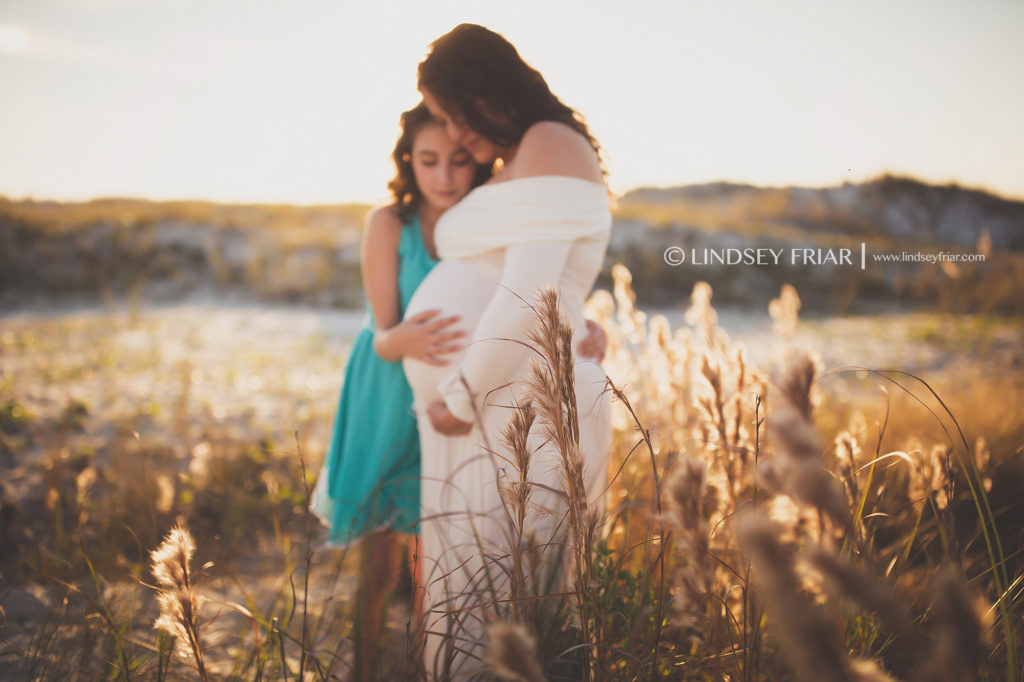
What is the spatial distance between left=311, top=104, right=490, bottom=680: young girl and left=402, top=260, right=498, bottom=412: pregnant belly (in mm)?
147

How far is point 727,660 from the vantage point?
1.29 m

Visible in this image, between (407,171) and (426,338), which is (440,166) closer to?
(407,171)

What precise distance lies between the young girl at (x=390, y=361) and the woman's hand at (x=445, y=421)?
32 centimetres

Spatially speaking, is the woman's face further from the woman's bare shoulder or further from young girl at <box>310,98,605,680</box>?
the woman's bare shoulder

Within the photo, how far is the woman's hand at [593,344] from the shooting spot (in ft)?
7.75

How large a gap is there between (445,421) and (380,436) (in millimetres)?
563

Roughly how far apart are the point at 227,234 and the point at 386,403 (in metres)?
14.6

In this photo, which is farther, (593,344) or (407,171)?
(407,171)

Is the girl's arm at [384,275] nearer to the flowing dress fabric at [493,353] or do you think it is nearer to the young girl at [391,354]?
the young girl at [391,354]

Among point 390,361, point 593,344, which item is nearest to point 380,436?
point 390,361

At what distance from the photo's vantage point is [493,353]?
184 centimetres

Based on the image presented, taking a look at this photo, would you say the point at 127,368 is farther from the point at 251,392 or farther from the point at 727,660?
the point at 727,660

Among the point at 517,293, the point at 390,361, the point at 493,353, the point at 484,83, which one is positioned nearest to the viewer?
the point at 493,353

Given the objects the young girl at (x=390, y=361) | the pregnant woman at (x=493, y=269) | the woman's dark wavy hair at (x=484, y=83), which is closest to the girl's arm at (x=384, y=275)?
the young girl at (x=390, y=361)
